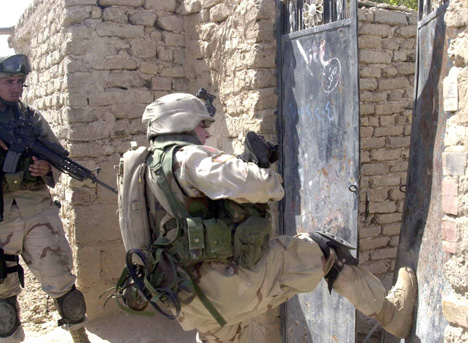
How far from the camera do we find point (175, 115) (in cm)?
283

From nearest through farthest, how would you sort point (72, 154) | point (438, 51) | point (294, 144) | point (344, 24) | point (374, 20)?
point (438, 51) < point (344, 24) < point (294, 144) < point (72, 154) < point (374, 20)

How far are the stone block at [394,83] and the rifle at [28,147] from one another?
2925mm

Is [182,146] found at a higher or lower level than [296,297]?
higher

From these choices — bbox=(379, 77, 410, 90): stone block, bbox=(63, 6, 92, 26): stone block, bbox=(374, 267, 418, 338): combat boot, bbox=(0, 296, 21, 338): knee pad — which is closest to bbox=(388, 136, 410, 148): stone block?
bbox=(379, 77, 410, 90): stone block

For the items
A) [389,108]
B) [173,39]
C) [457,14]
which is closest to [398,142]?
[389,108]

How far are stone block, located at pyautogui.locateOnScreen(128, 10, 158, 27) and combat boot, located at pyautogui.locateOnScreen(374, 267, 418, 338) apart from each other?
10.0ft

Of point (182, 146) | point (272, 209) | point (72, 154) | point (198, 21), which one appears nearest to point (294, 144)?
point (272, 209)

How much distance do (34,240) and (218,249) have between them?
179 cm

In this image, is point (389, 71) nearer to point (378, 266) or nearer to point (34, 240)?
point (378, 266)

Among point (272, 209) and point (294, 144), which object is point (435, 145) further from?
point (272, 209)

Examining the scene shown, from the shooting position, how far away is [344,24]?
10.2 feet

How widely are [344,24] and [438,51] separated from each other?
689mm

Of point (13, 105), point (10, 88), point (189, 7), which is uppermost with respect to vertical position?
point (189, 7)

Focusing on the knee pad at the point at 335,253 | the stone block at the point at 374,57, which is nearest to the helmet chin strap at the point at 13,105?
the knee pad at the point at 335,253
